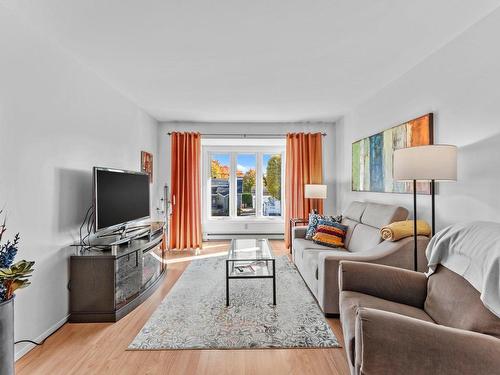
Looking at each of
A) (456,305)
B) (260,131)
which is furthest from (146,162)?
(456,305)

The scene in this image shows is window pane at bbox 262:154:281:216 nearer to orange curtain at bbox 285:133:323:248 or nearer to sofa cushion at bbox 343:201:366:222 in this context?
orange curtain at bbox 285:133:323:248

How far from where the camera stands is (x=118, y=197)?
304cm

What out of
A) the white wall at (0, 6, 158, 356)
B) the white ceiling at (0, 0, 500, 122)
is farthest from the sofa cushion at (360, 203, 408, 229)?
the white wall at (0, 6, 158, 356)

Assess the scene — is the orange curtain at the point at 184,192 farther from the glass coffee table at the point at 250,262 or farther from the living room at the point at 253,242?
the glass coffee table at the point at 250,262

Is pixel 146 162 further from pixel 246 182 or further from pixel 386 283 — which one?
pixel 386 283

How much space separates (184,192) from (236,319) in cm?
312

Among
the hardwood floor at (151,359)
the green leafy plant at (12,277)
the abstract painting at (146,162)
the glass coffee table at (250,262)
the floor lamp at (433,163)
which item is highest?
the abstract painting at (146,162)

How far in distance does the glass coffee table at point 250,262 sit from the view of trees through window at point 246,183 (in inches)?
95.2

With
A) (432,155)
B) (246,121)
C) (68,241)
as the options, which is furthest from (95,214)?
(246,121)

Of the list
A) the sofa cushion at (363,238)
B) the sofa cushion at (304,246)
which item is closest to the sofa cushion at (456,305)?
the sofa cushion at (363,238)

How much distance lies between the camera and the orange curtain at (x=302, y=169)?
209 inches

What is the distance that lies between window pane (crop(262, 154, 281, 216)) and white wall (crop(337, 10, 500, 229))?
3.29 m

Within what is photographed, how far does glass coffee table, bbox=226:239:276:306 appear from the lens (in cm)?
278

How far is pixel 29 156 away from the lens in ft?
6.85
